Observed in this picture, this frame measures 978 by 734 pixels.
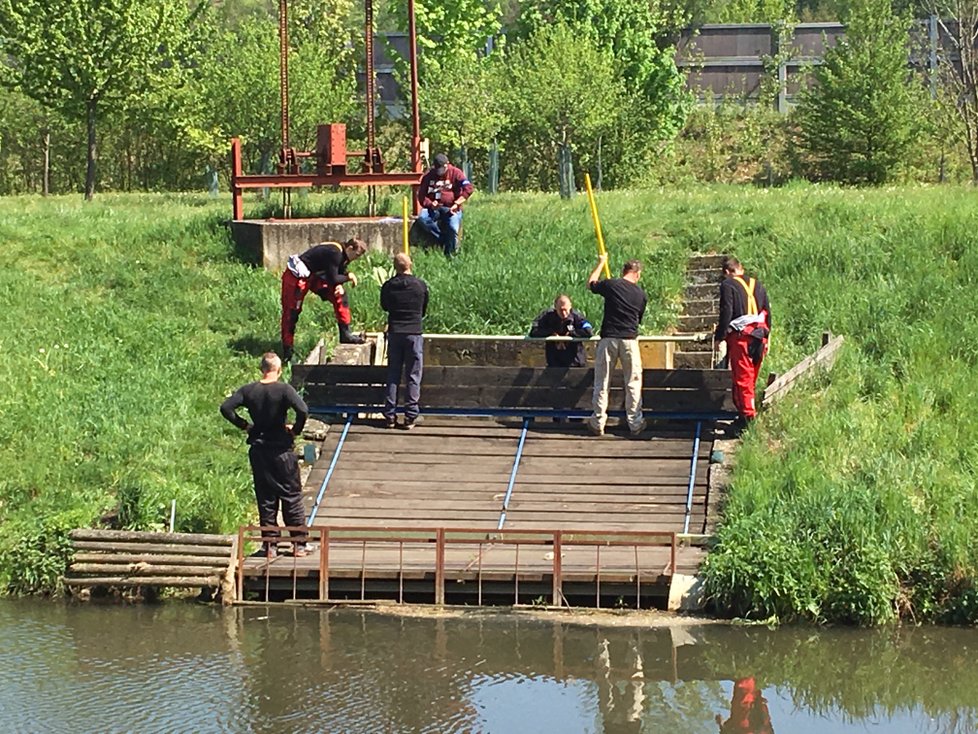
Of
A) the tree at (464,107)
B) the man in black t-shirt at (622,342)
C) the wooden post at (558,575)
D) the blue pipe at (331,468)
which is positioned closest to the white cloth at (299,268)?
the blue pipe at (331,468)

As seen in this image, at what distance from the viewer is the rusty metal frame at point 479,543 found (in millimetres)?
12912

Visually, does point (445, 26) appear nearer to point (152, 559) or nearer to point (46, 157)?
point (46, 157)

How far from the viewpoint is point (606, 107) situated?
1561 inches

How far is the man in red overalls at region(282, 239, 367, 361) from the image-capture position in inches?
693

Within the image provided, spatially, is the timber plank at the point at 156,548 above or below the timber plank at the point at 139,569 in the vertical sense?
above

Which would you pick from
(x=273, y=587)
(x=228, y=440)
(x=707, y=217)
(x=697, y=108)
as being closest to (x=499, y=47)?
(x=697, y=108)

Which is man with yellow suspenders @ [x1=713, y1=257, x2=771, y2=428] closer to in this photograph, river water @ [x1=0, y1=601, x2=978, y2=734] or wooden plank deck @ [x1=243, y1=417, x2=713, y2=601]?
wooden plank deck @ [x1=243, y1=417, x2=713, y2=601]

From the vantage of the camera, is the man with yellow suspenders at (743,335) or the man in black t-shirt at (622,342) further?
the man in black t-shirt at (622,342)

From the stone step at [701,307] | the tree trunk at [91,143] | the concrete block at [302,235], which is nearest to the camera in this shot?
the stone step at [701,307]

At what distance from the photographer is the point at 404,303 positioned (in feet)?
52.8

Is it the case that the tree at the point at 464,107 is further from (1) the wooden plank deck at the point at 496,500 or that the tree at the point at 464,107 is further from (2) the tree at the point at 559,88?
(1) the wooden plank deck at the point at 496,500

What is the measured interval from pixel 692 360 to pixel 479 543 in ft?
17.4

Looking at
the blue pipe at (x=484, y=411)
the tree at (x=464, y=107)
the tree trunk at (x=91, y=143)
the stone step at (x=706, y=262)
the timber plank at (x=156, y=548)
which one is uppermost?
the tree at (x=464, y=107)

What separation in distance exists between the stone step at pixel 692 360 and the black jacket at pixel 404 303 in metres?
3.28
